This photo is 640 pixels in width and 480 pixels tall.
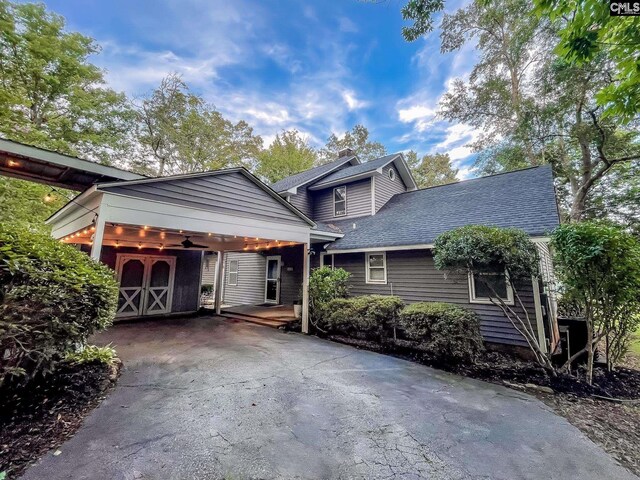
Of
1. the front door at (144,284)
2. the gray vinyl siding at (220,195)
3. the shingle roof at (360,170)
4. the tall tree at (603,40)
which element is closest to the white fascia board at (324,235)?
the gray vinyl siding at (220,195)

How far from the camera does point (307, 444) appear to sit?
102 inches

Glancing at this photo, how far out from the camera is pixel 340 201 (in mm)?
12531

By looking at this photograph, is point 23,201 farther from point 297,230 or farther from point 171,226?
point 297,230

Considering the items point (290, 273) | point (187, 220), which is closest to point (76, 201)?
point (187, 220)

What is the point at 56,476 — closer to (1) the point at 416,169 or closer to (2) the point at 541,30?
(2) the point at 541,30

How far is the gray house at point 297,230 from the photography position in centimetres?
562

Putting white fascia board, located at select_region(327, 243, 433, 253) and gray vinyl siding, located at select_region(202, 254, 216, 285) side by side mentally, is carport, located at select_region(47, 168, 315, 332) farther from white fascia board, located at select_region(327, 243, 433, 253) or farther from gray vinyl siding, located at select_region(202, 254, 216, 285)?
gray vinyl siding, located at select_region(202, 254, 216, 285)

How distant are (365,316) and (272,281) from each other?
644 centimetres

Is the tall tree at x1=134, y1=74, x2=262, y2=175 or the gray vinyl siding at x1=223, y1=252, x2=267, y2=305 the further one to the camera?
the tall tree at x1=134, y1=74, x2=262, y2=175

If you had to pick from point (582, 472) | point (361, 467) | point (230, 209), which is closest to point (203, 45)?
point (230, 209)

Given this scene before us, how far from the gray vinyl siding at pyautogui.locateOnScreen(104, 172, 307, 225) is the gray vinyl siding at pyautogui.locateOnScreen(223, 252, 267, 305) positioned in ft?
18.6

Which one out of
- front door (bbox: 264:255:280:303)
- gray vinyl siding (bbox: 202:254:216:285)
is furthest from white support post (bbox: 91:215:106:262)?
gray vinyl siding (bbox: 202:254:216:285)

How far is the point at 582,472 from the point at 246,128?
24199 millimetres

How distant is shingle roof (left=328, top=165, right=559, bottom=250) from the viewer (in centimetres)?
696
